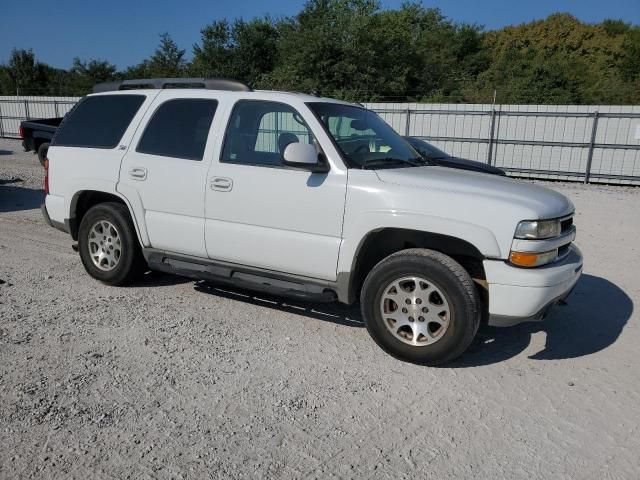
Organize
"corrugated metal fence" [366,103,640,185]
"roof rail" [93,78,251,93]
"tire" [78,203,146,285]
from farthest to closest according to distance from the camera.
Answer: "corrugated metal fence" [366,103,640,185], "tire" [78,203,146,285], "roof rail" [93,78,251,93]

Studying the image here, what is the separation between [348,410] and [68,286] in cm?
356

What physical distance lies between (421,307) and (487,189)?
0.98m

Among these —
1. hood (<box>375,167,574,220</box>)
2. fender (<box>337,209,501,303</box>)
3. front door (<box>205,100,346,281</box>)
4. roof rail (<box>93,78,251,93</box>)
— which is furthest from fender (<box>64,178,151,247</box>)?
hood (<box>375,167,574,220</box>)

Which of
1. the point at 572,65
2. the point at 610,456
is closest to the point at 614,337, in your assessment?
the point at 610,456

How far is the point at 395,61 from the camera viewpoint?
36875 mm

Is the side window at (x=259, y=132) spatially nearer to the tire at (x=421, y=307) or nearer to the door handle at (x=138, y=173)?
the door handle at (x=138, y=173)

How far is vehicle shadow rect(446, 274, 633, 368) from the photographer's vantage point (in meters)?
4.22

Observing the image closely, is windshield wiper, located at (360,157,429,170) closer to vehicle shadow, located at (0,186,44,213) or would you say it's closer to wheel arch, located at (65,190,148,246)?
wheel arch, located at (65,190,148,246)

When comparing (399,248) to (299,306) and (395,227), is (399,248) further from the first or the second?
(299,306)

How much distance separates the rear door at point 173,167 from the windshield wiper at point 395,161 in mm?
1401

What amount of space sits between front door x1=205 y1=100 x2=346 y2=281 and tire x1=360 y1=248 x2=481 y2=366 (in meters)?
0.46

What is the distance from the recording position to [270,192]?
4289 mm

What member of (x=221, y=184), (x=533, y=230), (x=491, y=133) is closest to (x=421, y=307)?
(x=533, y=230)

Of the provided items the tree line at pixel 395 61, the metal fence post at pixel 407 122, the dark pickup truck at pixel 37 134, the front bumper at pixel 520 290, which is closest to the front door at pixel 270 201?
the front bumper at pixel 520 290
